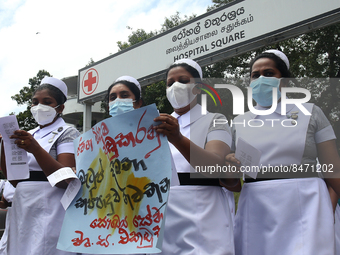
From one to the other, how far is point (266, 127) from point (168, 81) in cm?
69

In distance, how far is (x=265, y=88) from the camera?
218cm

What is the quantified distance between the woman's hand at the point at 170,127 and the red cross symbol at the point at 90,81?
926 centimetres

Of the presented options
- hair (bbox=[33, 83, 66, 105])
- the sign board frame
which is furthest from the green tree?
hair (bbox=[33, 83, 66, 105])

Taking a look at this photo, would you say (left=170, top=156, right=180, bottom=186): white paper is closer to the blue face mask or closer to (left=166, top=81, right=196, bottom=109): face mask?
(left=166, top=81, right=196, bottom=109): face mask

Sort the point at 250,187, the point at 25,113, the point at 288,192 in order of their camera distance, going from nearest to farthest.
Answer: the point at 288,192
the point at 250,187
the point at 25,113

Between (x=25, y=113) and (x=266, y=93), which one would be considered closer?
(x=266, y=93)

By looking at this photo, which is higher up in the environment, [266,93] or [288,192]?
[266,93]

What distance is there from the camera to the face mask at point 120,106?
2.47 m

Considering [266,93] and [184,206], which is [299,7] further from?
[184,206]

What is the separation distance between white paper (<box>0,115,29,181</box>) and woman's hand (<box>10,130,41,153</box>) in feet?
0.18

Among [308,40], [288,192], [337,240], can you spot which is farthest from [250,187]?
[308,40]

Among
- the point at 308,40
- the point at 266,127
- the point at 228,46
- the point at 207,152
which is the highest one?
the point at 308,40

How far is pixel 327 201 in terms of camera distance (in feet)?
6.04

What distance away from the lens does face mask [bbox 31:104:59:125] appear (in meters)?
2.63
